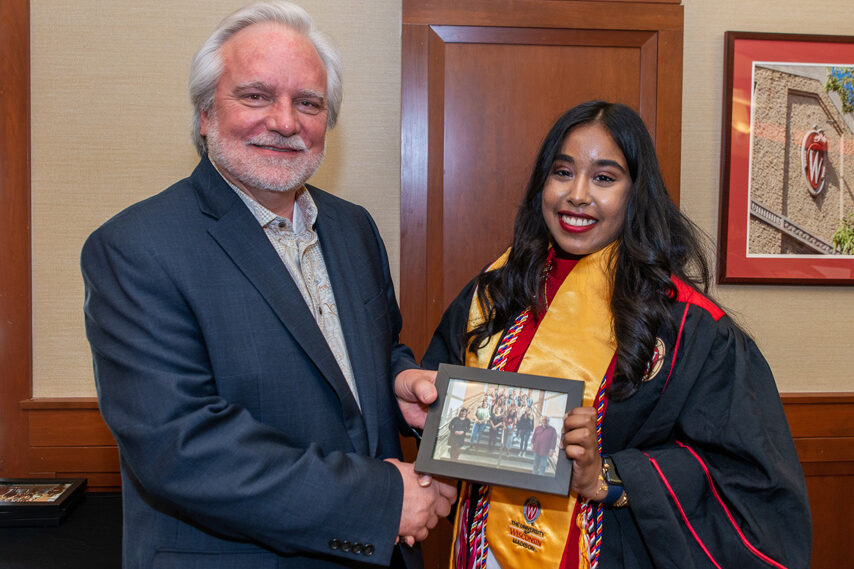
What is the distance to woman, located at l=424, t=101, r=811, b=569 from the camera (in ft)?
5.05

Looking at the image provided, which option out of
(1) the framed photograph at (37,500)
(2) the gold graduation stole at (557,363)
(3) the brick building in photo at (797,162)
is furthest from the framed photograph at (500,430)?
(3) the brick building in photo at (797,162)

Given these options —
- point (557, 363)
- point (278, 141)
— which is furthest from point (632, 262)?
point (278, 141)

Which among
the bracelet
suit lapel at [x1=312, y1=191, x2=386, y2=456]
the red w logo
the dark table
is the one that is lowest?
the dark table

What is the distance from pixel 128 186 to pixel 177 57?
23.3 inches

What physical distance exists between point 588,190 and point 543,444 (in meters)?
0.74

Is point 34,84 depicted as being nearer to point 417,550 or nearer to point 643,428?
point 417,550

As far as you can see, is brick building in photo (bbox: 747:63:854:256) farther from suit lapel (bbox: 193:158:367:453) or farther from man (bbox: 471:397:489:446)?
suit lapel (bbox: 193:158:367:453)

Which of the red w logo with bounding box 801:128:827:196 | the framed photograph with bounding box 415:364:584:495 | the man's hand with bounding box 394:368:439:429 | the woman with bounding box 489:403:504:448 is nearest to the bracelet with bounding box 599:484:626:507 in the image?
the framed photograph with bounding box 415:364:584:495

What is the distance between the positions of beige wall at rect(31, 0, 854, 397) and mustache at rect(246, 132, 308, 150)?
1165mm

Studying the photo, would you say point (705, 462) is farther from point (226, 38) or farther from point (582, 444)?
point (226, 38)

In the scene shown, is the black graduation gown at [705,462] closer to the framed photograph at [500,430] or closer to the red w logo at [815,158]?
the framed photograph at [500,430]

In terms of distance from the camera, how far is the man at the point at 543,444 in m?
1.40

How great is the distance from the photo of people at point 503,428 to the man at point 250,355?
0.32ft

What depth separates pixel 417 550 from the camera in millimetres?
1731
